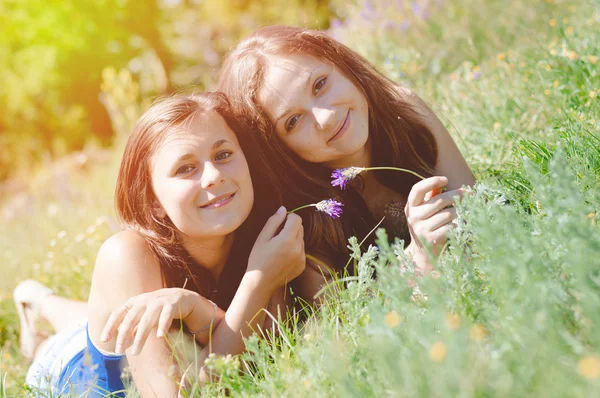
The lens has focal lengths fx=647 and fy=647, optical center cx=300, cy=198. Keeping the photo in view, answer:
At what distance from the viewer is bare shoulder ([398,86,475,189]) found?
264 cm

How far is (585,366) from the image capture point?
38.1 inches

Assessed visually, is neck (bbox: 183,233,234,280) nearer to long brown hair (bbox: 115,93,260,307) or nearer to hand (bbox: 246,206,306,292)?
long brown hair (bbox: 115,93,260,307)

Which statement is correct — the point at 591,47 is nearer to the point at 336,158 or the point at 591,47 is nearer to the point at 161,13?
the point at 336,158

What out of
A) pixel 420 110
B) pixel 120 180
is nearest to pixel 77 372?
pixel 120 180

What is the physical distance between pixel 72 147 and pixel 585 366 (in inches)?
498

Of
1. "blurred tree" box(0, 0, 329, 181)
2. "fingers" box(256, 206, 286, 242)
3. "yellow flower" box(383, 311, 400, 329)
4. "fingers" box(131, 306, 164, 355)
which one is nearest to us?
"yellow flower" box(383, 311, 400, 329)

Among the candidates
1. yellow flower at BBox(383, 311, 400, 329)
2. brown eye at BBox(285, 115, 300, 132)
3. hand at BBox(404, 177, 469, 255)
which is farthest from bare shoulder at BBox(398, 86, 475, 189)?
yellow flower at BBox(383, 311, 400, 329)

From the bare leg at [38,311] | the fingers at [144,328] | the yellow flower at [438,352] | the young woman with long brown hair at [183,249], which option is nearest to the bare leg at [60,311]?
the bare leg at [38,311]

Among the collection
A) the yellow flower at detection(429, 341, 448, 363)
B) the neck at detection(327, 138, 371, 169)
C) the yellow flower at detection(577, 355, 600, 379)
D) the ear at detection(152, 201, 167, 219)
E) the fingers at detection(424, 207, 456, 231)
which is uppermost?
the ear at detection(152, 201, 167, 219)

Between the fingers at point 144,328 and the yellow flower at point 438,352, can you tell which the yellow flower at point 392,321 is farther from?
the fingers at point 144,328

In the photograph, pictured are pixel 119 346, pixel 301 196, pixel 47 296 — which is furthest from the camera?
pixel 47 296

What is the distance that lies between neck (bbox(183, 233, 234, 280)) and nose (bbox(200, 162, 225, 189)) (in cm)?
30

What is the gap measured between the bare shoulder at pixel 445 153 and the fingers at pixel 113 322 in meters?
1.36

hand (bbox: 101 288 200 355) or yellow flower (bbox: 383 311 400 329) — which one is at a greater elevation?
yellow flower (bbox: 383 311 400 329)
